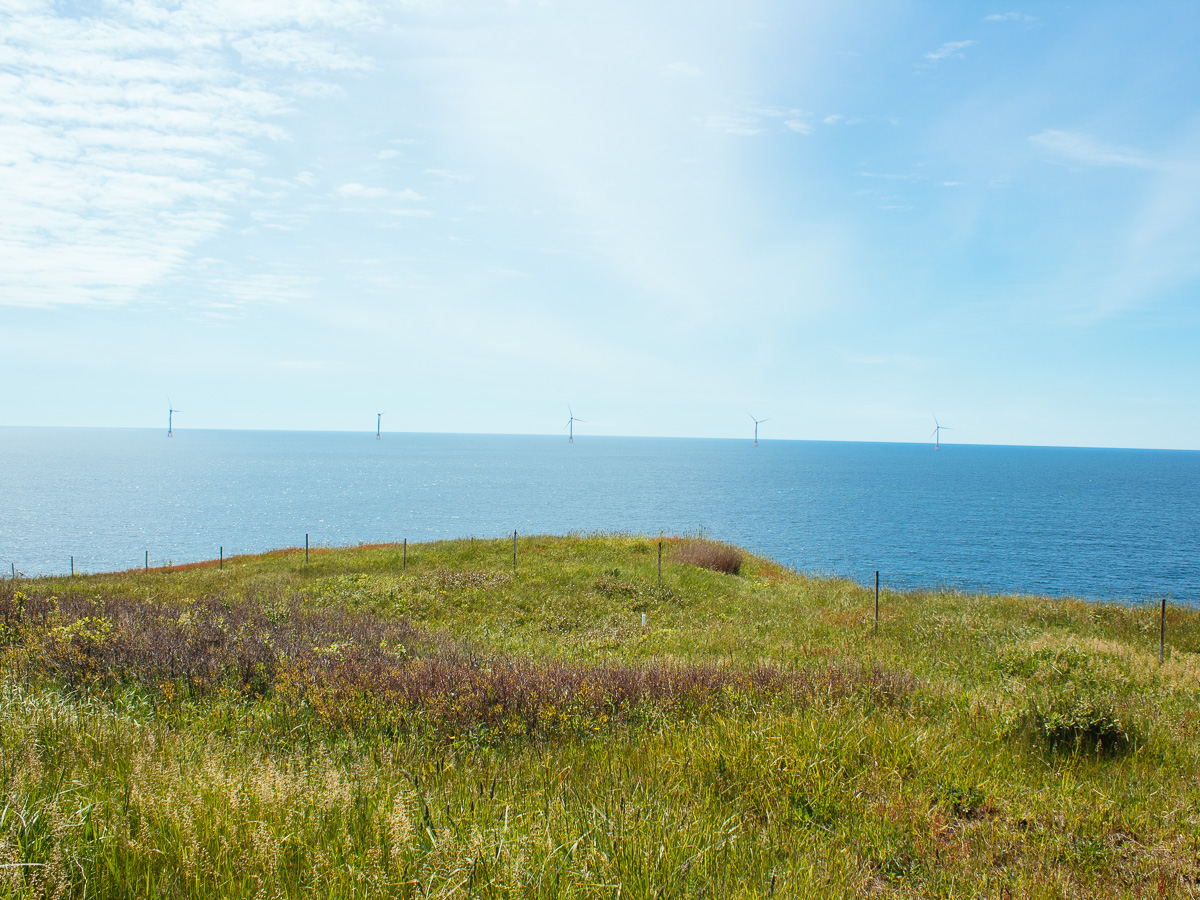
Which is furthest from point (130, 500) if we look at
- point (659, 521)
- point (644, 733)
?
point (644, 733)

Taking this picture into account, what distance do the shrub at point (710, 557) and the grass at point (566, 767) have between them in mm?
15510

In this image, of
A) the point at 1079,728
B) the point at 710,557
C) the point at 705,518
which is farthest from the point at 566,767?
the point at 705,518

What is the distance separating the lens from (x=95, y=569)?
56219 mm

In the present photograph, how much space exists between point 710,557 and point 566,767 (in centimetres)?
2524

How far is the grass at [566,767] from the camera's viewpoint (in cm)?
389

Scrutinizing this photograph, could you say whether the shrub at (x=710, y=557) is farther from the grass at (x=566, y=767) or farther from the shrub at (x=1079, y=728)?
the shrub at (x=1079, y=728)

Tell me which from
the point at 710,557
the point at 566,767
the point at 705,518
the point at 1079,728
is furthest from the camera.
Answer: the point at 705,518

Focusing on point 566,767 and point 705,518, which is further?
point 705,518

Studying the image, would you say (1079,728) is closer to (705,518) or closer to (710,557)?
(710,557)

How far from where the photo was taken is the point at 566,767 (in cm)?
605

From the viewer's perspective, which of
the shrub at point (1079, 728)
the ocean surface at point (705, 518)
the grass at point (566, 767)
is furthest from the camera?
the ocean surface at point (705, 518)

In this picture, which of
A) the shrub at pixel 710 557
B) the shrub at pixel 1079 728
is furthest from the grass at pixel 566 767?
the shrub at pixel 710 557

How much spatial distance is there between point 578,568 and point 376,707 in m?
19.1

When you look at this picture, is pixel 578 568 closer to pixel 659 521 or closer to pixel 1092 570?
pixel 1092 570
